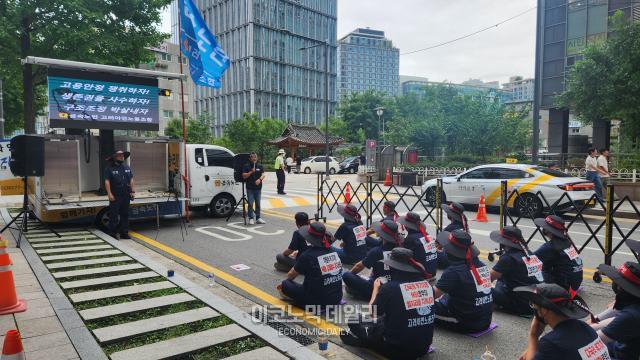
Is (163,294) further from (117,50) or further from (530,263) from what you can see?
(117,50)

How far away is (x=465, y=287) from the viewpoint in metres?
4.26

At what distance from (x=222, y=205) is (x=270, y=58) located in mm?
59630

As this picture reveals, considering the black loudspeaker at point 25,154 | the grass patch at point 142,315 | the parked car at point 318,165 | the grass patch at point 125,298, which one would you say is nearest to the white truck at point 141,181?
the black loudspeaker at point 25,154

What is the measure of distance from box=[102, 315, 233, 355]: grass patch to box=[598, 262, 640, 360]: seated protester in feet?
11.2

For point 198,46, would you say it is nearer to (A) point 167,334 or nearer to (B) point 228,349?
(A) point 167,334

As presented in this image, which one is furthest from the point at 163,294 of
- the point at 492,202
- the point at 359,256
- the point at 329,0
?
the point at 329,0

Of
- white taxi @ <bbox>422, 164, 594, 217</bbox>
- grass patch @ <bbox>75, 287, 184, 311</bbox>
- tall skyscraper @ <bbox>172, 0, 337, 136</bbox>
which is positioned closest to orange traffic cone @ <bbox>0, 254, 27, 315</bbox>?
grass patch @ <bbox>75, 287, 184, 311</bbox>

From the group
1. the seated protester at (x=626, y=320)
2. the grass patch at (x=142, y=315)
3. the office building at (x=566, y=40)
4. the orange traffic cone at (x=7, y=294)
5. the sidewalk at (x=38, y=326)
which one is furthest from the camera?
the office building at (x=566, y=40)

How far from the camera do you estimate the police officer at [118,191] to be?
29.2 ft

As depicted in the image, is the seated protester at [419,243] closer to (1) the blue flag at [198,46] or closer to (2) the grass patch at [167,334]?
(2) the grass patch at [167,334]

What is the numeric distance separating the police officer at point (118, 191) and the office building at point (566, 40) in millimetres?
25731

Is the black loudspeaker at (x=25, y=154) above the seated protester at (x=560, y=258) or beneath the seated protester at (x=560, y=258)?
above

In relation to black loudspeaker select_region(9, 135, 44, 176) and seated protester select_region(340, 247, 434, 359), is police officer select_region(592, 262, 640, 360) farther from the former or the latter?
black loudspeaker select_region(9, 135, 44, 176)

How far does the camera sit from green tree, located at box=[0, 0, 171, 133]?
46.1 feet
